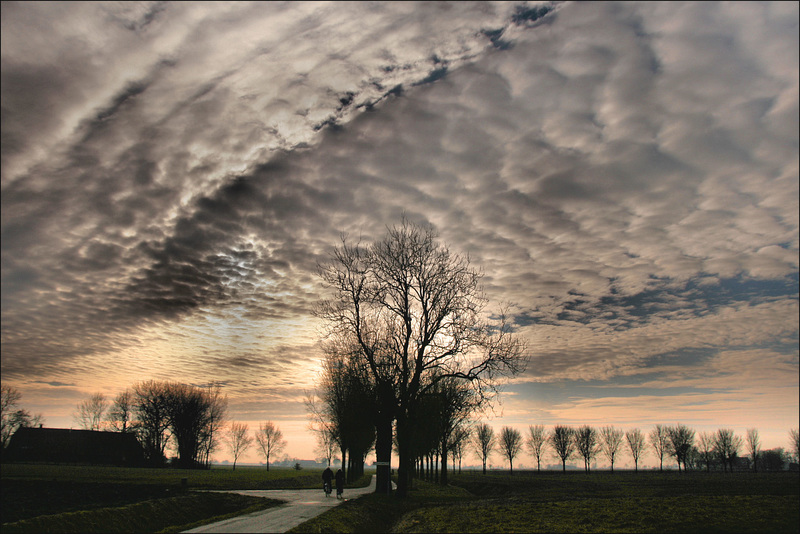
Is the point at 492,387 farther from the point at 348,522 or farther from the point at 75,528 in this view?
the point at 75,528

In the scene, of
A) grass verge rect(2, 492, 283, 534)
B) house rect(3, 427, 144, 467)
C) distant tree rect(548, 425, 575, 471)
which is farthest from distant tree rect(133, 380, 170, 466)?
distant tree rect(548, 425, 575, 471)

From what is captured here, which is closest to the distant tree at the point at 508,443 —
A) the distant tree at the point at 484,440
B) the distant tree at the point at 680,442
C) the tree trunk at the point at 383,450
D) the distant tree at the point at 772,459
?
the distant tree at the point at 484,440

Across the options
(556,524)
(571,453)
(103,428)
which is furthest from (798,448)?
(103,428)

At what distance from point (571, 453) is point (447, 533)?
143m

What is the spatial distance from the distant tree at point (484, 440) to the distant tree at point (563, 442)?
26.3 metres

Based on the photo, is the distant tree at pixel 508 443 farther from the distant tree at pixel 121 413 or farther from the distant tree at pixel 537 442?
the distant tree at pixel 121 413

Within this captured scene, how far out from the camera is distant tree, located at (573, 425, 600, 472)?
458 feet

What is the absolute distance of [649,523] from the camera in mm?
17312

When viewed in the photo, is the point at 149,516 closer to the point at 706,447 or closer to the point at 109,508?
the point at 109,508

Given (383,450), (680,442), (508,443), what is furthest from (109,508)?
(680,442)

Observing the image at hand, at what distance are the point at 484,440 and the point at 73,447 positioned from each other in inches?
3615

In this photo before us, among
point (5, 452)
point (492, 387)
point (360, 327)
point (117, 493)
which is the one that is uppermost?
point (360, 327)

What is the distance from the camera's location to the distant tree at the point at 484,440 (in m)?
116

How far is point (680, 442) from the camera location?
454 feet
